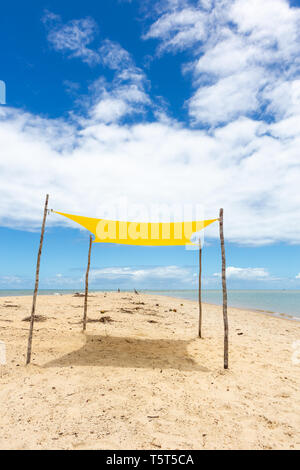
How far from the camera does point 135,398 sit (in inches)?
173

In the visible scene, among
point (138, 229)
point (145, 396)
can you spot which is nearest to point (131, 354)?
point (145, 396)

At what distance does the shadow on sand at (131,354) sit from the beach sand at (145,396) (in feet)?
0.08

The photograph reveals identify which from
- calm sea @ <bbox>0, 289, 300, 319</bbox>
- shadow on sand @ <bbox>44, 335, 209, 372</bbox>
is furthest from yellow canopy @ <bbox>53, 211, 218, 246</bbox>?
calm sea @ <bbox>0, 289, 300, 319</bbox>

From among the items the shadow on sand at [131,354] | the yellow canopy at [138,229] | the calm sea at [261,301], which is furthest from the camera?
the calm sea at [261,301]

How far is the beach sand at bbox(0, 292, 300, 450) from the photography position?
11.1ft

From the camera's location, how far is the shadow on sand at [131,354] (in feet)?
19.9

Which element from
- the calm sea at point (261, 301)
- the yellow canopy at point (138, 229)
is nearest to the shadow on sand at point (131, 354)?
the yellow canopy at point (138, 229)

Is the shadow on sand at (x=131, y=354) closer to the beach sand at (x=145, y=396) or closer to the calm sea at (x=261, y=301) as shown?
the beach sand at (x=145, y=396)

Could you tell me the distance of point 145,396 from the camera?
4484 mm

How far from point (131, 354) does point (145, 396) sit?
7.96 feet

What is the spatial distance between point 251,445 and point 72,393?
115 inches

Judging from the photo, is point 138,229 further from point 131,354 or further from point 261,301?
point 261,301
